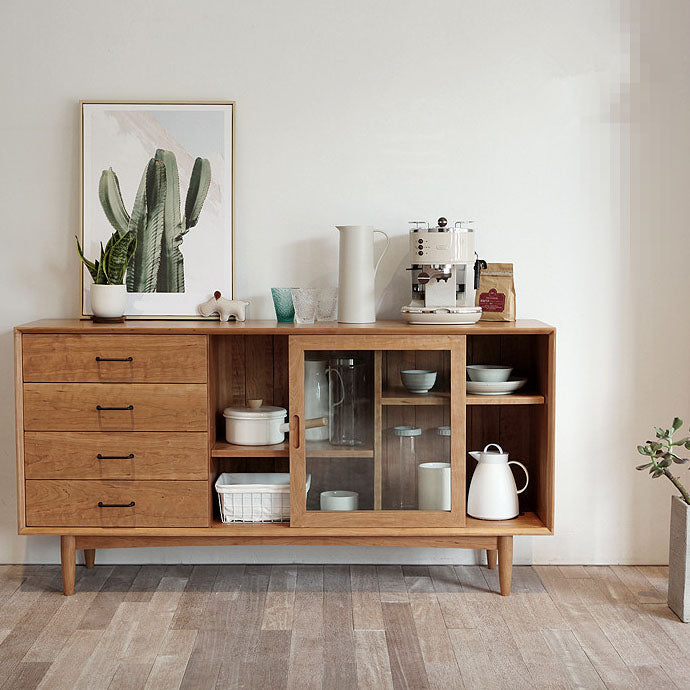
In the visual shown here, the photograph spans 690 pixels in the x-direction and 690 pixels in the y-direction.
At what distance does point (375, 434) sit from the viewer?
2961 mm

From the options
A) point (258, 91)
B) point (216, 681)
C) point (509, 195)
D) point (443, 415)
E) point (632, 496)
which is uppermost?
point (258, 91)

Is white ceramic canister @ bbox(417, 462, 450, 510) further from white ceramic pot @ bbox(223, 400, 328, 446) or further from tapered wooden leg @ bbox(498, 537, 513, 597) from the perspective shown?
white ceramic pot @ bbox(223, 400, 328, 446)

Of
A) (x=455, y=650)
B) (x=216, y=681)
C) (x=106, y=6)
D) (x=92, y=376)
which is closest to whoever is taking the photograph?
(x=216, y=681)

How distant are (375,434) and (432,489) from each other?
0.26 metres

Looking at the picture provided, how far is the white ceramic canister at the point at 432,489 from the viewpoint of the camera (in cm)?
294

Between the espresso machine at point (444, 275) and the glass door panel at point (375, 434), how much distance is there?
0.15 meters

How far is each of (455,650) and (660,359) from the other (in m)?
1.37

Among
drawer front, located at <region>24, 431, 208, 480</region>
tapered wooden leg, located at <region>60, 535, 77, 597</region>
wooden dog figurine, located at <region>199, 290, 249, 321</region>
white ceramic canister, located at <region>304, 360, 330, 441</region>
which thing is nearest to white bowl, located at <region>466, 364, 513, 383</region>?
white ceramic canister, located at <region>304, 360, 330, 441</region>

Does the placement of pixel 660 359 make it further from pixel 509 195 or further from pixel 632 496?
pixel 509 195

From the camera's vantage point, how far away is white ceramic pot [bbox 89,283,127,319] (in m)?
3.04

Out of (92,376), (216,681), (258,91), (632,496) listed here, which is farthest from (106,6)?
(632,496)

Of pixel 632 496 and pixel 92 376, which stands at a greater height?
pixel 92 376

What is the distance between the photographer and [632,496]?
3316 millimetres

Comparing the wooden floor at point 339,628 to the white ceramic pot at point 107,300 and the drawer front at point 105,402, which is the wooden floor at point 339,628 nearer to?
the drawer front at point 105,402
